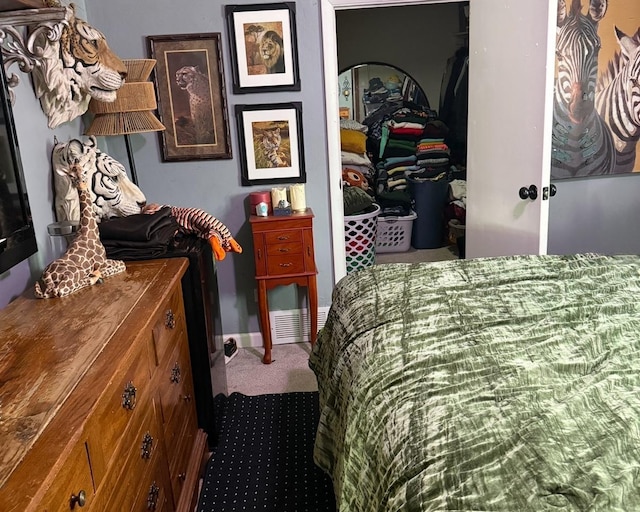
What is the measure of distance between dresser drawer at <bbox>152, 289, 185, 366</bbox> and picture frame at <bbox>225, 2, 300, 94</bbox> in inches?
56.3

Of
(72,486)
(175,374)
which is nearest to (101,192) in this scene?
(175,374)

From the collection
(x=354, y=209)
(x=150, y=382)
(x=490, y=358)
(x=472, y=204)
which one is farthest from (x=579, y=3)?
(x=150, y=382)

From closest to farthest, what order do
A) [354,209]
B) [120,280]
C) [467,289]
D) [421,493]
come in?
[421,493]
[120,280]
[467,289]
[354,209]

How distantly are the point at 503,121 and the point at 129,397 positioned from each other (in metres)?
2.31

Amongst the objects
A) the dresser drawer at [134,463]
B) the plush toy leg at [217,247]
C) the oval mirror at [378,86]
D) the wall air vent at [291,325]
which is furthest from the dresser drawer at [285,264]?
the oval mirror at [378,86]

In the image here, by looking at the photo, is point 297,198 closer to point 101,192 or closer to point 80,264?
point 101,192

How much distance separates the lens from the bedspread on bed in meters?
1.12

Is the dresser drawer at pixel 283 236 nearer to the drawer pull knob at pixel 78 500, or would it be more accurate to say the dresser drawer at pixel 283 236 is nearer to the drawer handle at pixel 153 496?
the drawer handle at pixel 153 496

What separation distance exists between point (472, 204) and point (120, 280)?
6.88 ft

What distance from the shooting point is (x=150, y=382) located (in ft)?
5.36

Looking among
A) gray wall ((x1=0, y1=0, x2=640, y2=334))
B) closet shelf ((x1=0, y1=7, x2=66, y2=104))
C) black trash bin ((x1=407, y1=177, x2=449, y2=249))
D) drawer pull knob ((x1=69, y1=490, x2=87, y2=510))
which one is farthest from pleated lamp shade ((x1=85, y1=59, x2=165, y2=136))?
black trash bin ((x1=407, y1=177, x2=449, y2=249))

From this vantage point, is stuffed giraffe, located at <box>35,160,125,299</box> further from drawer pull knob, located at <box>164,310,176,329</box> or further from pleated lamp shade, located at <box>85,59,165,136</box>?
pleated lamp shade, located at <box>85,59,165,136</box>

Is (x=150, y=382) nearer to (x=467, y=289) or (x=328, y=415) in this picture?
(x=328, y=415)

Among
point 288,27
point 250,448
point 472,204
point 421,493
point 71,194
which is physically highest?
point 288,27
